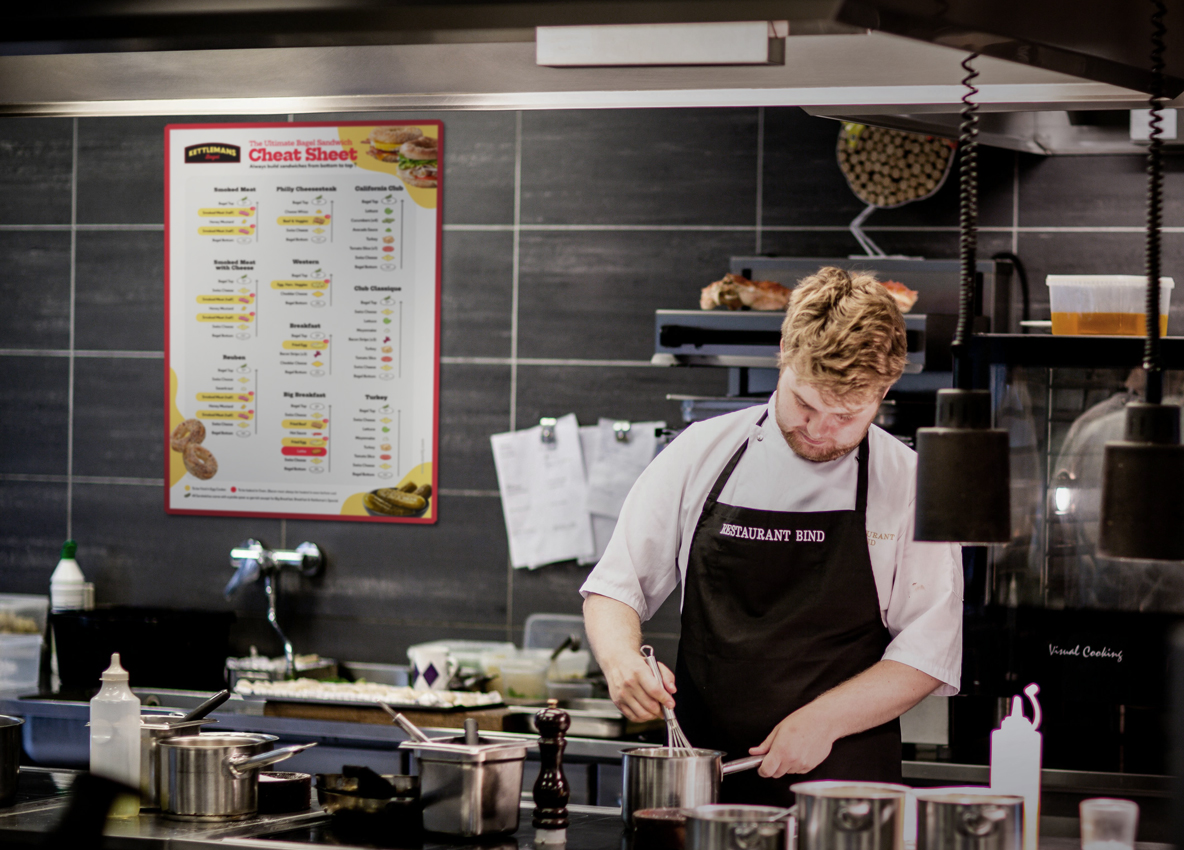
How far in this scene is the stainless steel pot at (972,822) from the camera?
66.4 inches

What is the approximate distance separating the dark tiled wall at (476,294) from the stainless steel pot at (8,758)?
78.7 inches

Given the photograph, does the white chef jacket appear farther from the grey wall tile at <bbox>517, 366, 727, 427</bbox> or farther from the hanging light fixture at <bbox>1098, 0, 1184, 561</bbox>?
the grey wall tile at <bbox>517, 366, 727, 427</bbox>

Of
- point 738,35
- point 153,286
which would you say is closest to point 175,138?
point 153,286

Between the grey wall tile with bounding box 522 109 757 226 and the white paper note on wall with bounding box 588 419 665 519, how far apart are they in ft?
2.12

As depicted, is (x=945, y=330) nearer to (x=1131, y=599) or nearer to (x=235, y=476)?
(x=1131, y=599)

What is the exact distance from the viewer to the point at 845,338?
2350 mm

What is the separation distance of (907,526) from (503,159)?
2098 mm

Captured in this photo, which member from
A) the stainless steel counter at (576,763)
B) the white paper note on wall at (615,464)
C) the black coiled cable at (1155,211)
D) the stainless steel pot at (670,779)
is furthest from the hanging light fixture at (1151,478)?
the white paper note on wall at (615,464)

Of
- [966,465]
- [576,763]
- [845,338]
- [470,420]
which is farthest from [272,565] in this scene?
[966,465]

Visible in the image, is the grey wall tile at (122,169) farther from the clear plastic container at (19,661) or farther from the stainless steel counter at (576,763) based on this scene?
the stainless steel counter at (576,763)

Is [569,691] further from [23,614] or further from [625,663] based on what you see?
[23,614]

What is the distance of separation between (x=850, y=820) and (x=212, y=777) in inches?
42.1

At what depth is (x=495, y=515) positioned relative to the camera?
13.8 feet

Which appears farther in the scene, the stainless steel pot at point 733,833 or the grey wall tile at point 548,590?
the grey wall tile at point 548,590
